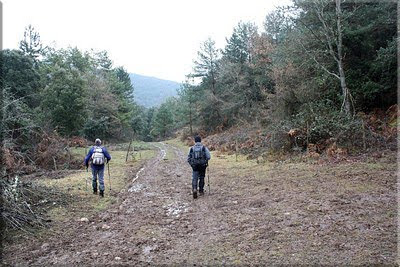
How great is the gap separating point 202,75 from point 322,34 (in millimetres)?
28594

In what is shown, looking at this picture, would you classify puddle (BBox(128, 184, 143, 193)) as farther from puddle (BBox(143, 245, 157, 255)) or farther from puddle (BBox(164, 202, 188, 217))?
puddle (BBox(143, 245, 157, 255))

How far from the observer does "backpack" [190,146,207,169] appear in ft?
33.0

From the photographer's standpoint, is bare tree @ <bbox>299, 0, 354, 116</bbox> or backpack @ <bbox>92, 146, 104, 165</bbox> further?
bare tree @ <bbox>299, 0, 354, 116</bbox>

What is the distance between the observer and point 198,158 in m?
10.1

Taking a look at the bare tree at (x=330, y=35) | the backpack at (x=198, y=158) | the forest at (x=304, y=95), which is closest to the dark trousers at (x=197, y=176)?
the backpack at (x=198, y=158)

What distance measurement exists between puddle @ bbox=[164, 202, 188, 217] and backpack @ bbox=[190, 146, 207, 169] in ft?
4.59

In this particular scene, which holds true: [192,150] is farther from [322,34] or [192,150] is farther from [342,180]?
[322,34]

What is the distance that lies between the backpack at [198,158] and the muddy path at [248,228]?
1.02 meters

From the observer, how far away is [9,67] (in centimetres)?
2275

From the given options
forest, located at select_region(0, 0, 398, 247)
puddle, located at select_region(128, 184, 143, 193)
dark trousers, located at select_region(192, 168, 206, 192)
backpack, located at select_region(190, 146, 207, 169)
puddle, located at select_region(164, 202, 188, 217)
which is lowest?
puddle, located at select_region(164, 202, 188, 217)

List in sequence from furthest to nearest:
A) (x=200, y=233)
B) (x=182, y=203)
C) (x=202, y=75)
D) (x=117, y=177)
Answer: (x=202, y=75) < (x=117, y=177) < (x=182, y=203) < (x=200, y=233)

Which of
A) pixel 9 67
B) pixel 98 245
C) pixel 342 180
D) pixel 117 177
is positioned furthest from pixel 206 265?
pixel 9 67

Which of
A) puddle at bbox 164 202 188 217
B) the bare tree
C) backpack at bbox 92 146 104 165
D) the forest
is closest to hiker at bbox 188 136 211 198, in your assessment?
puddle at bbox 164 202 188 217

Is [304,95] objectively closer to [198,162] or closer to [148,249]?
[198,162]
